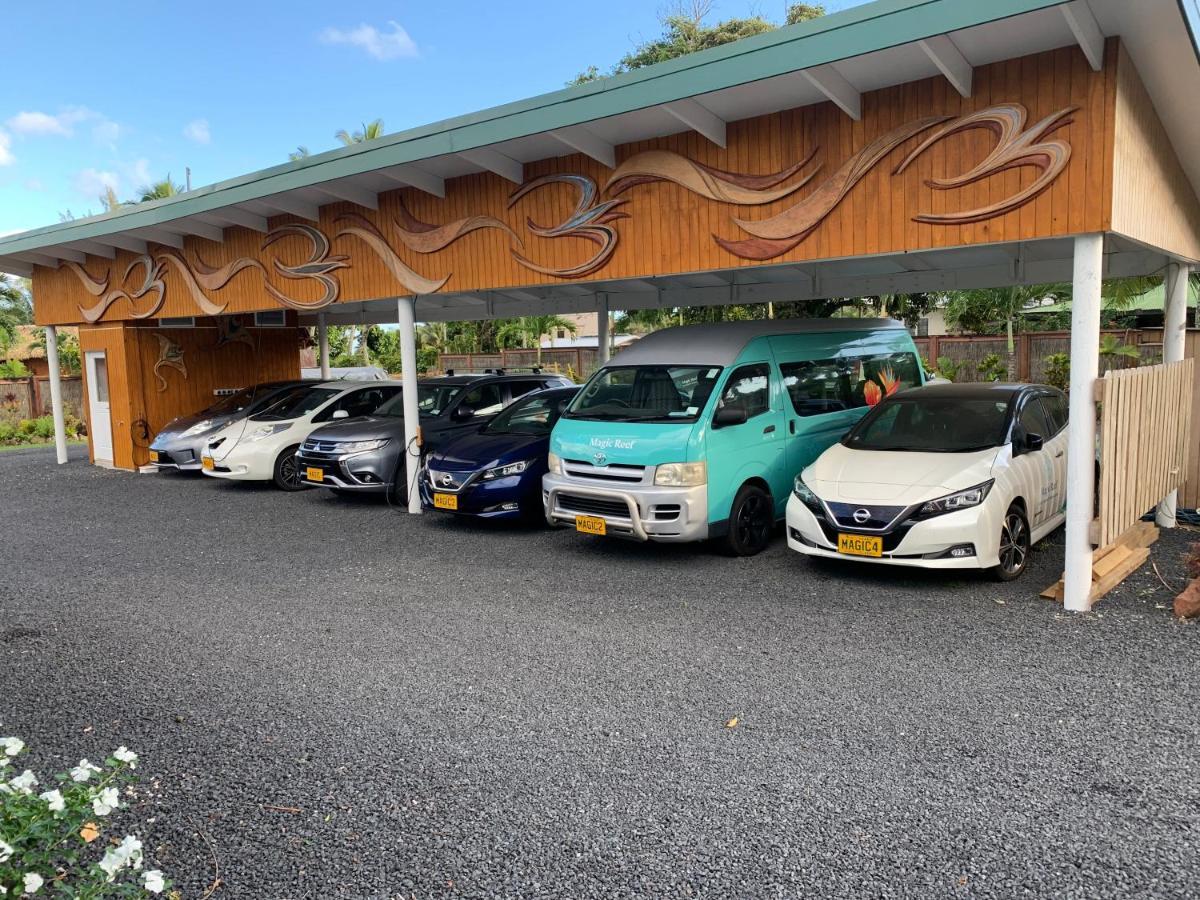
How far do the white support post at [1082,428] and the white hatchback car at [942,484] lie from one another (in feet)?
1.78

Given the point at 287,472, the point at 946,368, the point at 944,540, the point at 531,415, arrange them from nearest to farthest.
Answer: the point at 944,540, the point at 531,415, the point at 287,472, the point at 946,368

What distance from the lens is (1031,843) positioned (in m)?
3.36

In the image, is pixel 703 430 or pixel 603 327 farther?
pixel 603 327

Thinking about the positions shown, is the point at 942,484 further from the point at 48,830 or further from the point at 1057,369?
the point at 1057,369

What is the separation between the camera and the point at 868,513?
6641 millimetres

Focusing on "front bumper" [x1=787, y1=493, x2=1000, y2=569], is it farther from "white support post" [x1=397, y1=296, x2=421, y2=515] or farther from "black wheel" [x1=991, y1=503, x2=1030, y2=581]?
"white support post" [x1=397, y1=296, x2=421, y2=515]

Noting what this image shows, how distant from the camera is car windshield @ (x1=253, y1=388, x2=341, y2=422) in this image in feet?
43.1

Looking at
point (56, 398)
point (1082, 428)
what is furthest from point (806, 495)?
point (56, 398)

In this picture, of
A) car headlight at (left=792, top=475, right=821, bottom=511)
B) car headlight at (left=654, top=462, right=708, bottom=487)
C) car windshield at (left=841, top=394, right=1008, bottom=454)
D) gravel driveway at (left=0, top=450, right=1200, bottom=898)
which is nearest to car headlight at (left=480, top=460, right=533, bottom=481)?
gravel driveway at (left=0, top=450, right=1200, bottom=898)

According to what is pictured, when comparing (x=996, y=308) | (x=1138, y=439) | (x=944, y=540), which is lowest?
(x=944, y=540)

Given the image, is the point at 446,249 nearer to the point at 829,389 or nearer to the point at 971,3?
the point at 829,389

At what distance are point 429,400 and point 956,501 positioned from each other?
7.68 metres

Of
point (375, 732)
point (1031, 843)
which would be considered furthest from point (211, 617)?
point (1031, 843)

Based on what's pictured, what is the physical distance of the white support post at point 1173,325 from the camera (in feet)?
28.5
